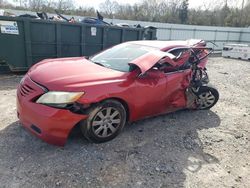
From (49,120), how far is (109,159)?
3.05 ft

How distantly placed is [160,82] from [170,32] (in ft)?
48.8

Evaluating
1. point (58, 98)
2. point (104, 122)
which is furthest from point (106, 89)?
point (58, 98)

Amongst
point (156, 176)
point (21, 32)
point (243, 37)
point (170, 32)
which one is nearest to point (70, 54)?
point (21, 32)

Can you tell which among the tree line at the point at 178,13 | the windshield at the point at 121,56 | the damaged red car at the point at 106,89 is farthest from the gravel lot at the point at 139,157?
the tree line at the point at 178,13

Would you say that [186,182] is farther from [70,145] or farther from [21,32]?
[21,32]

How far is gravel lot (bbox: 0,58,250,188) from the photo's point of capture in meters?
2.89

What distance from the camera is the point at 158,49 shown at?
4.31 metres

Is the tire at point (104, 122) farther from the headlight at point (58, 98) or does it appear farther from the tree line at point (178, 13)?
the tree line at point (178, 13)

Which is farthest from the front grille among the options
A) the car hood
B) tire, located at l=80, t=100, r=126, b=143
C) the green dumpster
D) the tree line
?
the tree line

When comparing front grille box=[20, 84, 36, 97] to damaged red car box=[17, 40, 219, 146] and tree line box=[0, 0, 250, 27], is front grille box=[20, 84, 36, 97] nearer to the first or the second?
damaged red car box=[17, 40, 219, 146]

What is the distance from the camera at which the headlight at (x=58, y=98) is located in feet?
10.1

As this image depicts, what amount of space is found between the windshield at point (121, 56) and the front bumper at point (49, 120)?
1123 mm

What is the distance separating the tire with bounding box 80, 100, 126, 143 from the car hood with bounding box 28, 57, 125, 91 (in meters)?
0.35

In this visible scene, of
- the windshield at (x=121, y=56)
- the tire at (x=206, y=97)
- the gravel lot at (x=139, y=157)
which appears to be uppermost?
the windshield at (x=121, y=56)
